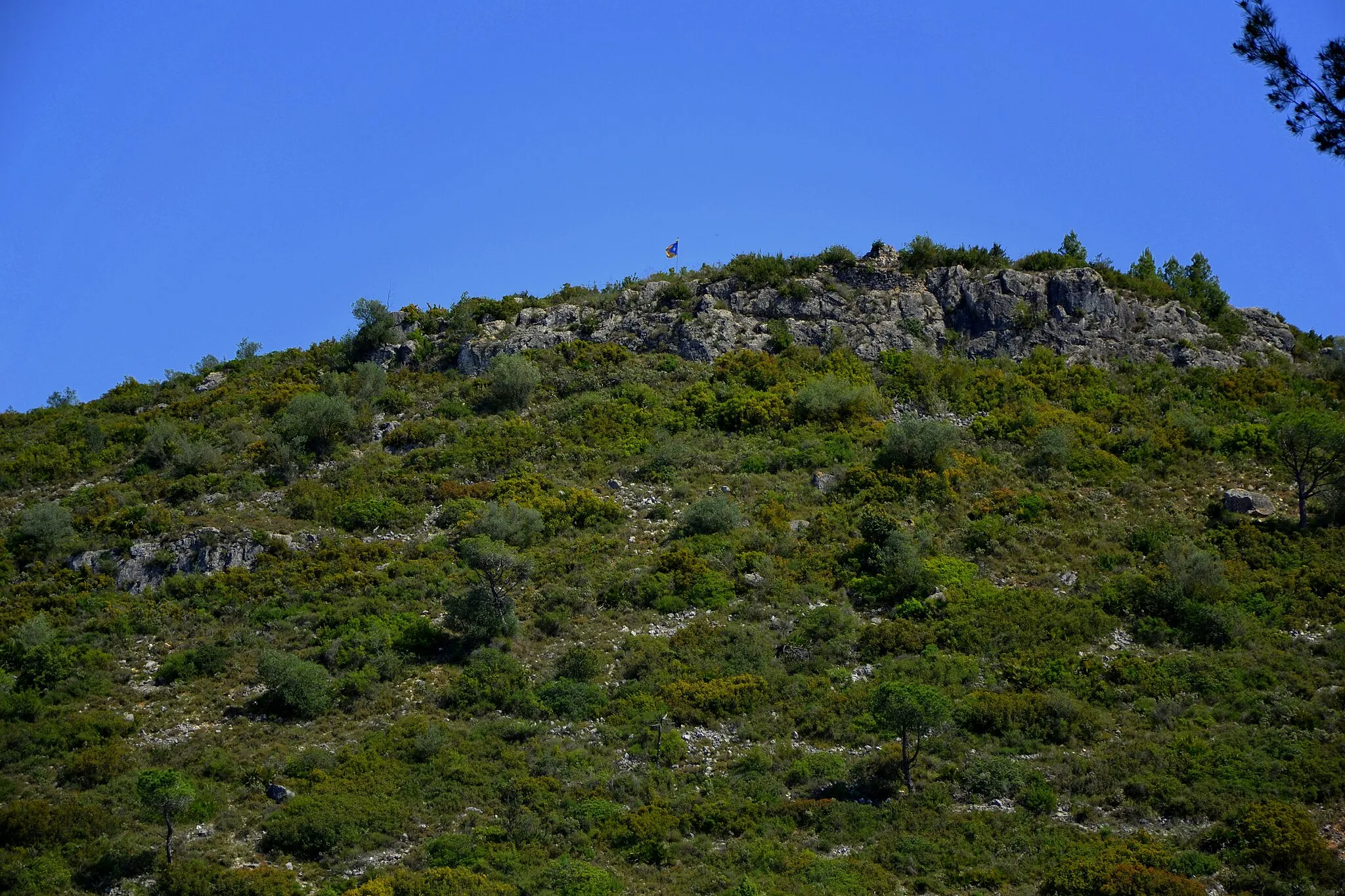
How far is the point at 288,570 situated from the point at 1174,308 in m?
40.1

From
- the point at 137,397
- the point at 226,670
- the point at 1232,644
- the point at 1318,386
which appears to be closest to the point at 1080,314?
the point at 1318,386

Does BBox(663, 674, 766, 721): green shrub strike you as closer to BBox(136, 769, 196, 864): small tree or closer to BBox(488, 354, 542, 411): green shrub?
BBox(136, 769, 196, 864): small tree

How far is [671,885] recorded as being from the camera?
72.3 ft

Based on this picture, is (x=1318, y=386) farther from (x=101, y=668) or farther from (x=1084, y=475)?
(x=101, y=668)

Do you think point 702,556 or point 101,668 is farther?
point 702,556

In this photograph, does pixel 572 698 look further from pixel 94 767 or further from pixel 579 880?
pixel 94 767

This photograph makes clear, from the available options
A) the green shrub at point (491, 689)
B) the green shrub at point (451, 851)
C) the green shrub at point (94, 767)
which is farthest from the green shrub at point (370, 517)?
the green shrub at point (451, 851)

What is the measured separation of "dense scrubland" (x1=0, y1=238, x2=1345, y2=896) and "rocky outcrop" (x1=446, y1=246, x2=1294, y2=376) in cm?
133

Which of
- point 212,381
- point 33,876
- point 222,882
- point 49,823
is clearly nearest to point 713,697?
point 222,882

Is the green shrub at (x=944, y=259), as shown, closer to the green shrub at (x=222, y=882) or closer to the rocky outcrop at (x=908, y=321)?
the rocky outcrop at (x=908, y=321)

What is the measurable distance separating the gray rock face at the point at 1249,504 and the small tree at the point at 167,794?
32678 millimetres

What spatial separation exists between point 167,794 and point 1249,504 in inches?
1324

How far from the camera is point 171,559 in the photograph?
115 feet

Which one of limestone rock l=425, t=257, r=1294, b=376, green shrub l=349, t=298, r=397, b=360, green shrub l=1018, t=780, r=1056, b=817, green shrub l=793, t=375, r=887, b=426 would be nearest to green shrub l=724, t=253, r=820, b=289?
limestone rock l=425, t=257, r=1294, b=376
